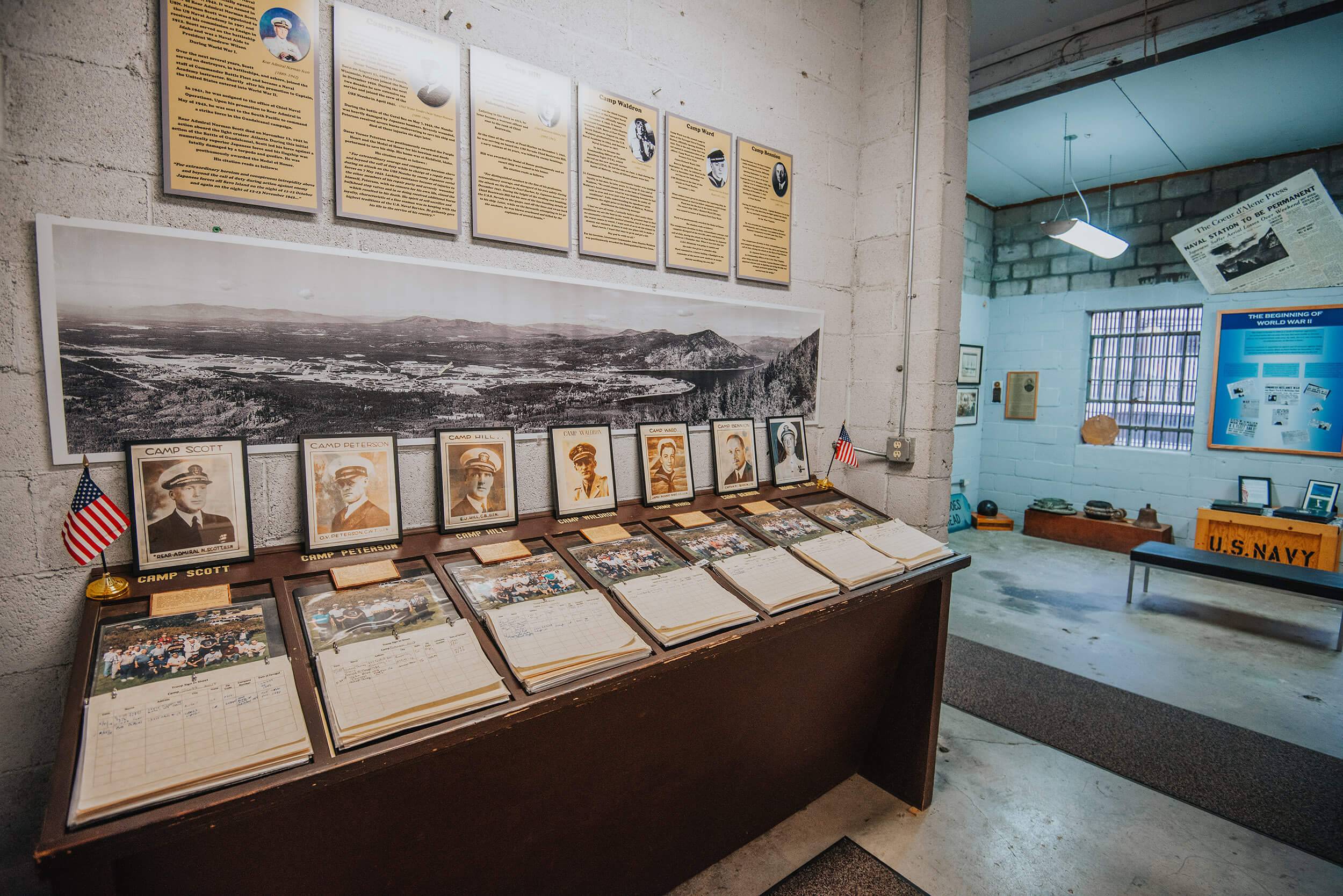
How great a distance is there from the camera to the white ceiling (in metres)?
3.37

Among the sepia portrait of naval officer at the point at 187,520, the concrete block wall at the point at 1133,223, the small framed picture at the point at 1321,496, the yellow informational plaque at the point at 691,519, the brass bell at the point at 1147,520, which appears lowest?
the brass bell at the point at 1147,520

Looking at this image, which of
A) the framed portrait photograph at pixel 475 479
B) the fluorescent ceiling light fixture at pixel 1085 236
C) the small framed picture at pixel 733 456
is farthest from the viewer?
the fluorescent ceiling light fixture at pixel 1085 236

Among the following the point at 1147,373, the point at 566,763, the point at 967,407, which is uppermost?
the point at 1147,373

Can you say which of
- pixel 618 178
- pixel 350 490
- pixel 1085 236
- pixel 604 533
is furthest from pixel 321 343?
pixel 1085 236

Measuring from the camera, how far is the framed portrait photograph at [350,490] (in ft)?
4.60

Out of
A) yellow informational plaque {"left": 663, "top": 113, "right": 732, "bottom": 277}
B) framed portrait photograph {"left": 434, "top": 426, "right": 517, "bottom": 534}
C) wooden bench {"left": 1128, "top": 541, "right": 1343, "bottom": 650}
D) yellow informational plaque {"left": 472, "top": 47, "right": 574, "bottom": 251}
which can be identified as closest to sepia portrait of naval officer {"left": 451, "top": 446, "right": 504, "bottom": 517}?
framed portrait photograph {"left": 434, "top": 426, "right": 517, "bottom": 534}

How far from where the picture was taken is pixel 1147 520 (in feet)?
17.8

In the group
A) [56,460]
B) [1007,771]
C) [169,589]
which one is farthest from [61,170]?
[1007,771]

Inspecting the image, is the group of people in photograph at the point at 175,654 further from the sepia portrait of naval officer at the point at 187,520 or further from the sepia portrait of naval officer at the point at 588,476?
the sepia portrait of naval officer at the point at 588,476

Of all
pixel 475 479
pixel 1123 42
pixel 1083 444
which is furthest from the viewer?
pixel 1083 444

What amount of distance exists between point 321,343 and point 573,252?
0.77 meters

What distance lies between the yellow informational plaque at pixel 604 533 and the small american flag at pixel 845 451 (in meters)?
1.10
